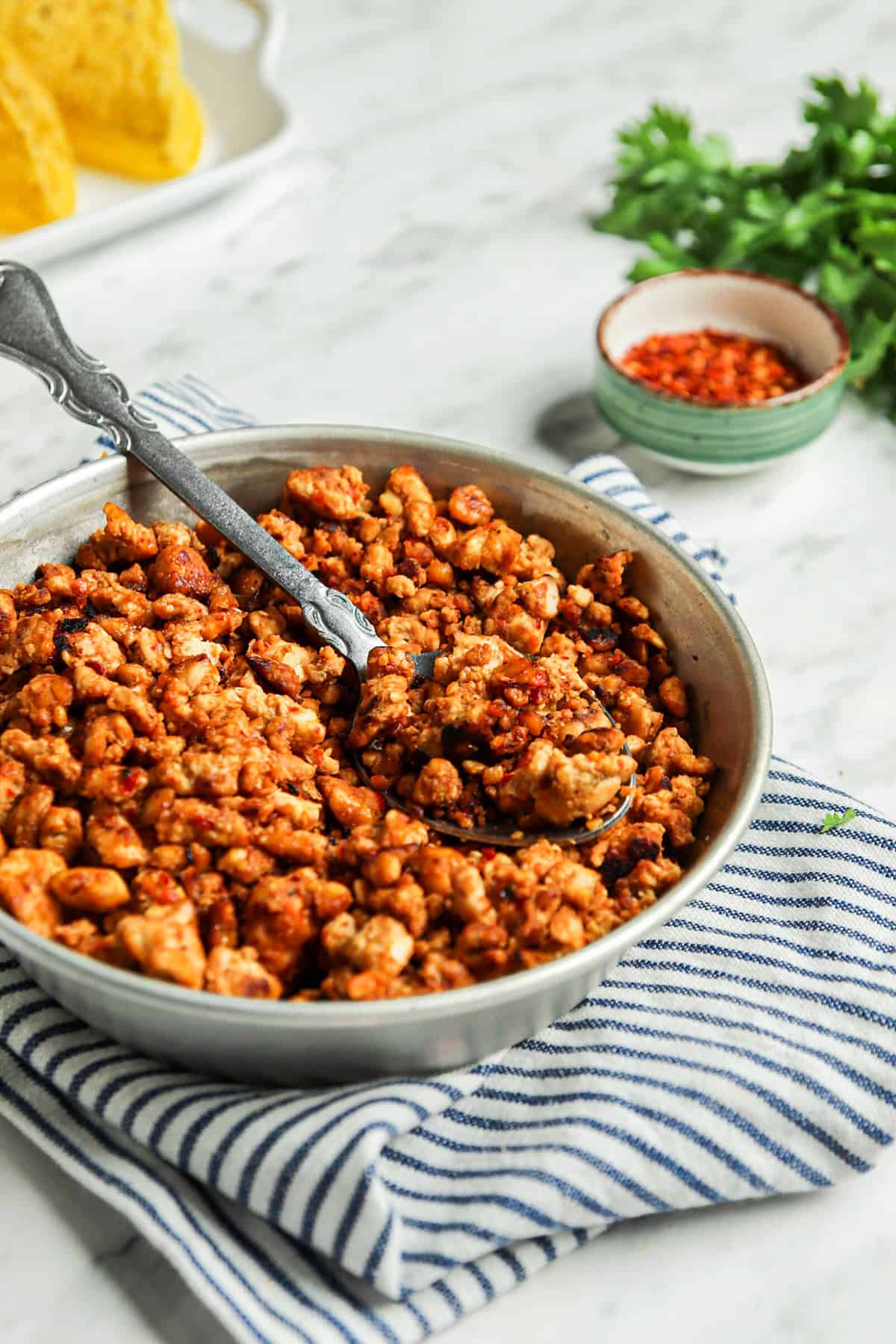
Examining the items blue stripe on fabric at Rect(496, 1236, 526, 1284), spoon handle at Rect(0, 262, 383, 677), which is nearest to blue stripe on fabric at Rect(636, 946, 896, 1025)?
blue stripe on fabric at Rect(496, 1236, 526, 1284)

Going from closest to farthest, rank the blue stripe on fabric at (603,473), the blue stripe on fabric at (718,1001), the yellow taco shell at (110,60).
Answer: the blue stripe on fabric at (718,1001) < the blue stripe on fabric at (603,473) < the yellow taco shell at (110,60)

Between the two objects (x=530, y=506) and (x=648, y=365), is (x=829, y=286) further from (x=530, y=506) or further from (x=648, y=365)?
(x=530, y=506)

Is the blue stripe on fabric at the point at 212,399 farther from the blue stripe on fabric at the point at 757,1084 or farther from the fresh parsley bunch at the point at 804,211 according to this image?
the blue stripe on fabric at the point at 757,1084

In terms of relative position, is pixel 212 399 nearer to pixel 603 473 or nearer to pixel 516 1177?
pixel 603 473

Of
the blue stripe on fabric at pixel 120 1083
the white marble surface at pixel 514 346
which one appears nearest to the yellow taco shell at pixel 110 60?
the white marble surface at pixel 514 346

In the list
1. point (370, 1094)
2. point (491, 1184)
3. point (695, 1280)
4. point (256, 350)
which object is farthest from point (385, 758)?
point (256, 350)

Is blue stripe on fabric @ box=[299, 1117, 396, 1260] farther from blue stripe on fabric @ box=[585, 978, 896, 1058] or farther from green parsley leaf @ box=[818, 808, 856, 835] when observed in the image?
green parsley leaf @ box=[818, 808, 856, 835]
